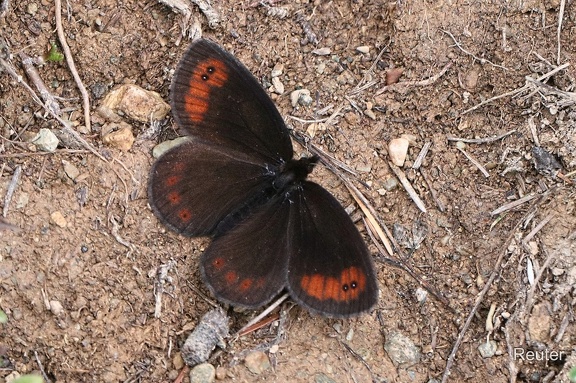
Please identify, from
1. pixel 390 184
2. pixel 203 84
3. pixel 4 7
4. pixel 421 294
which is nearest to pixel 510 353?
pixel 421 294

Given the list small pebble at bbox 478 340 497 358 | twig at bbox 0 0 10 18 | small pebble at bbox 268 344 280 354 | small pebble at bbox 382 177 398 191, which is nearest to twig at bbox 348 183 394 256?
small pebble at bbox 382 177 398 191

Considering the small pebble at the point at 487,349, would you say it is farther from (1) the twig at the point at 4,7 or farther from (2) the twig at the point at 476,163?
(1) the twig at the point at 4,7

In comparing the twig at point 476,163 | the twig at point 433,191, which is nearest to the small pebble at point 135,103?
the twig at point 433,191

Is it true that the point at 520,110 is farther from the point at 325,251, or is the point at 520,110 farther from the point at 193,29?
the point at 193,29

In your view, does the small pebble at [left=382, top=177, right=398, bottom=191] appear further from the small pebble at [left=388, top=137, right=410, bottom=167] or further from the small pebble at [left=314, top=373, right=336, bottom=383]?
the small pebble at [left=314, top=373, right=336, bottom=383]

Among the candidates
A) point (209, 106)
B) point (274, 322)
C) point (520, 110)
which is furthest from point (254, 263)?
point (520, 110)
